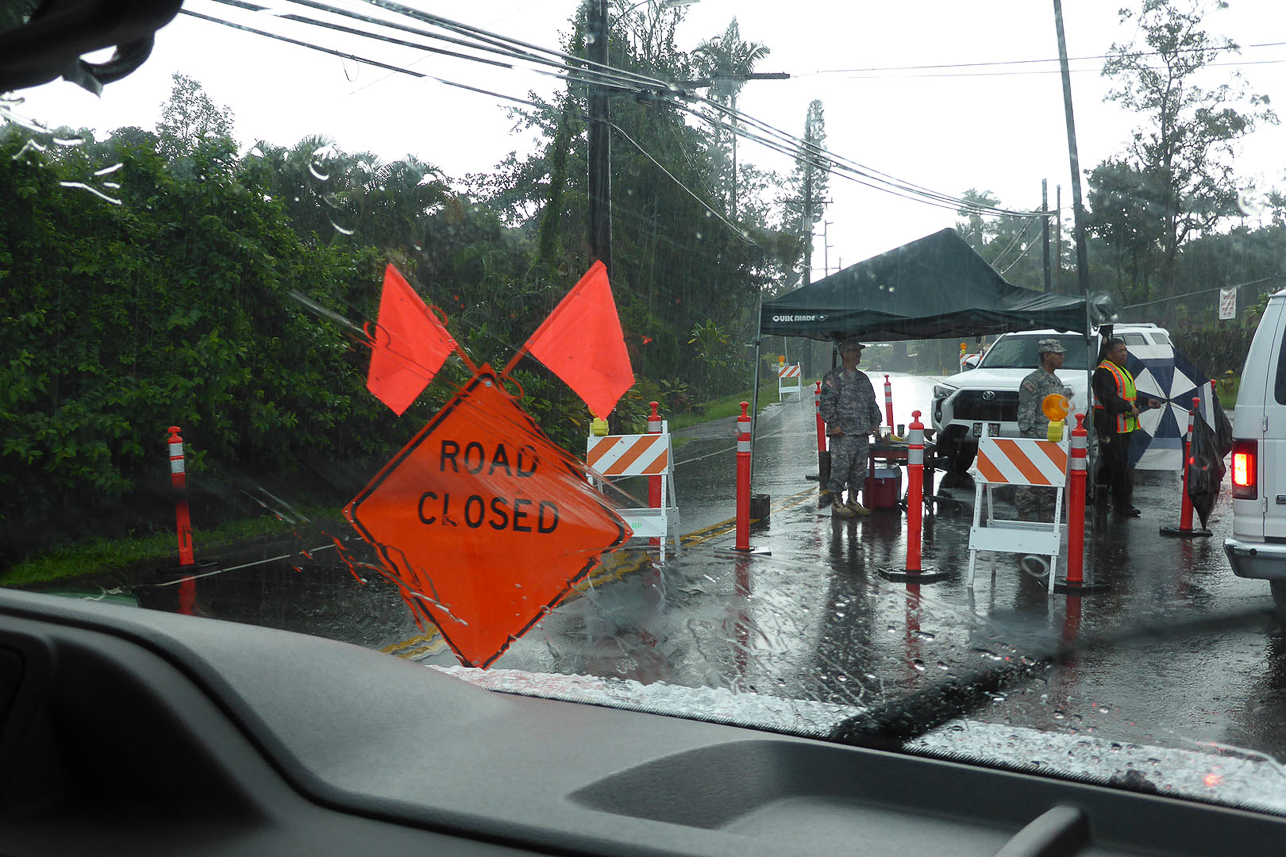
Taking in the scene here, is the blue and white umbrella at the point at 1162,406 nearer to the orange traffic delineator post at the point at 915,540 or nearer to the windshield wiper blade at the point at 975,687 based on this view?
the orange traffic delineator post at the point at 915,540

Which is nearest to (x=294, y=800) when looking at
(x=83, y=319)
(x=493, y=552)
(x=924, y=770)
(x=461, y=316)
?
(x=924, y=770)

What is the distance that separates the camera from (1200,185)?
5.36 metres

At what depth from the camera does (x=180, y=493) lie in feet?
21.5

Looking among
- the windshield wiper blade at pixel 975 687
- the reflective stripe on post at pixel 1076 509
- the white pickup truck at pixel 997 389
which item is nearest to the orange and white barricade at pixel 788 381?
the white pickup truck at pixel 997 389

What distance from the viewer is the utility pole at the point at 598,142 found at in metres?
12.5

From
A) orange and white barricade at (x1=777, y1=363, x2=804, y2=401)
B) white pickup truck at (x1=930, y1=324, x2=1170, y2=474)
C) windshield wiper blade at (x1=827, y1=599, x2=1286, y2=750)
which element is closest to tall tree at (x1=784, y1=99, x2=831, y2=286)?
white pickup truck at (x1=930, y1=324, x2=1170, y2=474)

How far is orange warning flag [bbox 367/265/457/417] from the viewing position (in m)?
4.80

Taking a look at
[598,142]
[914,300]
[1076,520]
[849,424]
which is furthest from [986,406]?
[598,142]

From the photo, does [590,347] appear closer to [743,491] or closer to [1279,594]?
[743,491]

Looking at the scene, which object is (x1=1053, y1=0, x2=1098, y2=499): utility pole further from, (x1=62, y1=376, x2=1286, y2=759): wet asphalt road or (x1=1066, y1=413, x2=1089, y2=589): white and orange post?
(x1=62, y1=376, x2=1286, y2=759): wet asphalt road

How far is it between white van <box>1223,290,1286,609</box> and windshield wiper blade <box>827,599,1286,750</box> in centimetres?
60

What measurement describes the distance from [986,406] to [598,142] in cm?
608

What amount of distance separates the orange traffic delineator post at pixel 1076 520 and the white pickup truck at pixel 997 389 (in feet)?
16.4

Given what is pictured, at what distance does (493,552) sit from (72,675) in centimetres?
318
